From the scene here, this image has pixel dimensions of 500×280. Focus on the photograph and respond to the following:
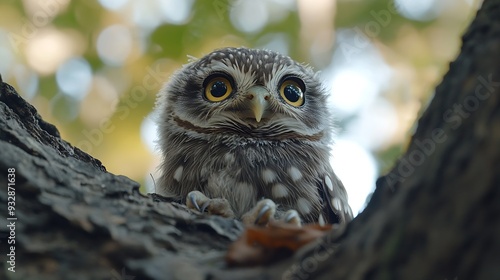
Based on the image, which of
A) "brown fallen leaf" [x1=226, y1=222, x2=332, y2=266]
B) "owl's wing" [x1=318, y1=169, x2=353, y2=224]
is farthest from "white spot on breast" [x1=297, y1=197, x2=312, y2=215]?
"brown fallen leaf" [x1=226, y1=222, x2=332, y2=266]

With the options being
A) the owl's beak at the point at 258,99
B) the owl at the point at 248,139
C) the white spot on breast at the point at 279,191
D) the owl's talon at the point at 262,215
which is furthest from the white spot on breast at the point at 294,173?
the owl's talon at the point at 262,215

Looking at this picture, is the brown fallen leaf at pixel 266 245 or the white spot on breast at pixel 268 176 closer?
the brown fallen leaf at pixel 266 245

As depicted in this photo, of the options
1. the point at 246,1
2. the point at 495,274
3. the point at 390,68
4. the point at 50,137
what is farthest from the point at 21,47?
the point at 495,274

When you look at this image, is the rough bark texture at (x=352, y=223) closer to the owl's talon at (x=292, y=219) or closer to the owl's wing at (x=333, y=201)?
the owl's talon at (x=292, y=219)

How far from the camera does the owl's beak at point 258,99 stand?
3430 millimetres

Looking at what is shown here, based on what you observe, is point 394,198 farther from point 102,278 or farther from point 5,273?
point 5,273

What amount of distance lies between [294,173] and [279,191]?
20cm

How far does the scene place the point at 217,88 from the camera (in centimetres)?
379

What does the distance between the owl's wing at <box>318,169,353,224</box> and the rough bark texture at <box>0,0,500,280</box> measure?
1.16 metres

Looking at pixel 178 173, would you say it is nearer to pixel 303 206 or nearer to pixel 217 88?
pixel 217 88

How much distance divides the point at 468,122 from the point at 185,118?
252 cm

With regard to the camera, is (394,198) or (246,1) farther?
(246,1)

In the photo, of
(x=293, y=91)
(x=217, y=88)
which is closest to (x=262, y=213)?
(x=217, y=88)

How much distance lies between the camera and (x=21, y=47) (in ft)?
18.7
